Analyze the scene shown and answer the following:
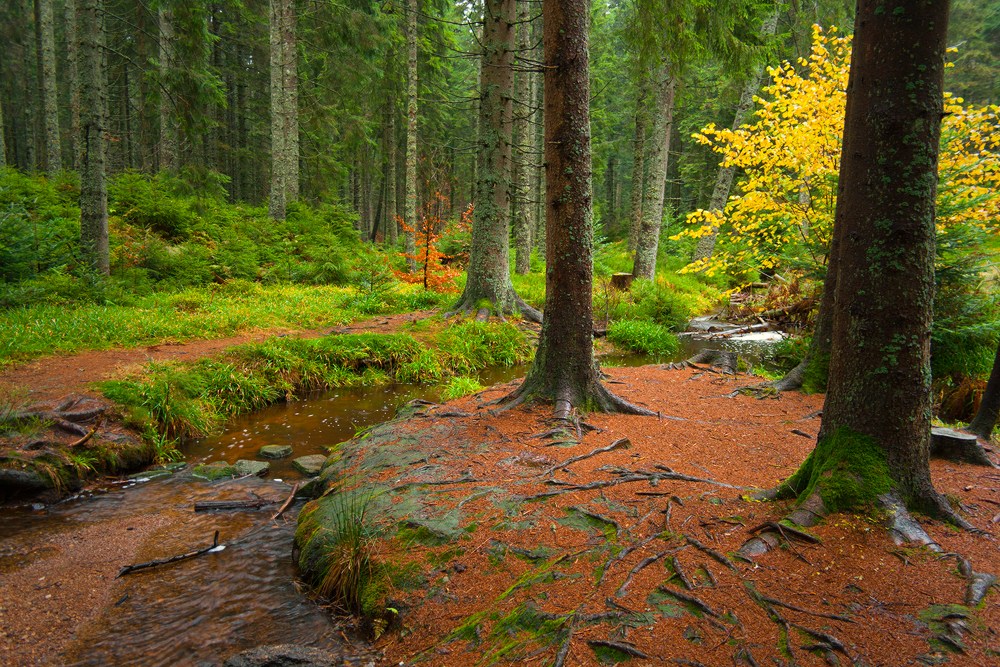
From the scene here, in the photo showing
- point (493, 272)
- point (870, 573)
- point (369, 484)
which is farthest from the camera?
point (493, 272)

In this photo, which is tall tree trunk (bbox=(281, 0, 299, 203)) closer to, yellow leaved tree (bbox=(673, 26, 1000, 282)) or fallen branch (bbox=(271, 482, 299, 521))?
yellow leaved tree (bbox=(673, 26, 1000, 282))

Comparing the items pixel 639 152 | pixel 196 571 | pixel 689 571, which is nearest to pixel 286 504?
pixel 196 571

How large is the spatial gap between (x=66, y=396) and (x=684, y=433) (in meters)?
6.83

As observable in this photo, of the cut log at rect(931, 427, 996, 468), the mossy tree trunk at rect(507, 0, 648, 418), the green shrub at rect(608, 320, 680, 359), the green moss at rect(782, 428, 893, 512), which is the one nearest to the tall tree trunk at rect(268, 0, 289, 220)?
the green shrub at rect(608, 320, 680, 359)

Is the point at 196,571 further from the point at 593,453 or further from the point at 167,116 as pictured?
the point at 167,116

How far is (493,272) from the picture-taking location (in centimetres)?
1139

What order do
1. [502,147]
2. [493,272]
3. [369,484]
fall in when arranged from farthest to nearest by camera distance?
[493,272]
[502,147]
[369,484]

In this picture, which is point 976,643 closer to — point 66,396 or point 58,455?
point 58,455

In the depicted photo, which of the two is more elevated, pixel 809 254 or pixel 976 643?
pixel 809 254

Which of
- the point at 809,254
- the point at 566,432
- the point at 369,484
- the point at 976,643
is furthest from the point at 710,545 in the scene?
the point at 809,254

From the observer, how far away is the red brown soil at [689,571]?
2.18 m

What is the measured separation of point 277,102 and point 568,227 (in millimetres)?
15186

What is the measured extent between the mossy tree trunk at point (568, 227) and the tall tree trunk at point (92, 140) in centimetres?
967

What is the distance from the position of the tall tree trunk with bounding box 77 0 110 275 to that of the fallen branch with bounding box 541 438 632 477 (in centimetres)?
1127
